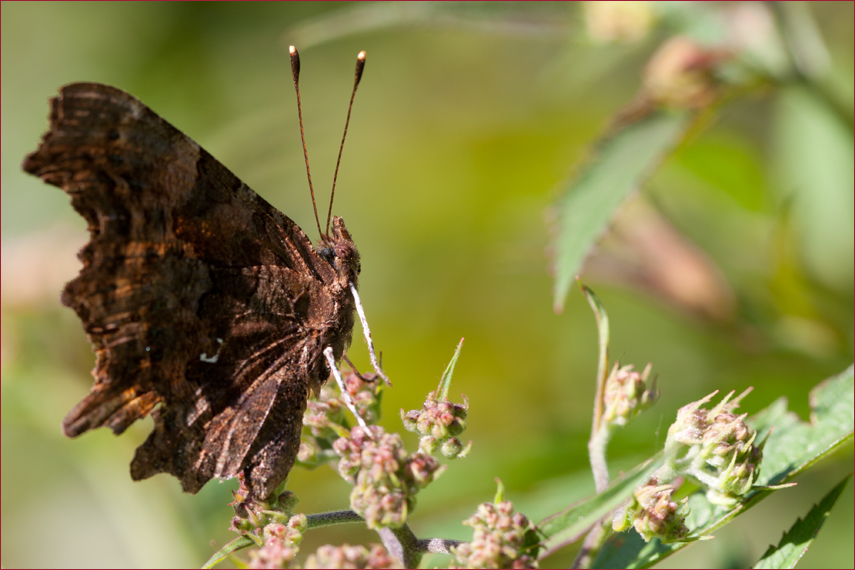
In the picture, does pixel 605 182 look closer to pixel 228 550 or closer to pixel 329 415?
pixel 329 415

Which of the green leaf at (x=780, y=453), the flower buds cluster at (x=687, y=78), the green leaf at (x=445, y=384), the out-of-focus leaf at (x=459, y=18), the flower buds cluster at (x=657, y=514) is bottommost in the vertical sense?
the green leaf at (x=780, y=453)

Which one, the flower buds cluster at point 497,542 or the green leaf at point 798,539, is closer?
the flower buds cluster at point 497,542

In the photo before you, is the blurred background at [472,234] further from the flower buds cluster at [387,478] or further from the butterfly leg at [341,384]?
the flower buds cluster at [387,478]

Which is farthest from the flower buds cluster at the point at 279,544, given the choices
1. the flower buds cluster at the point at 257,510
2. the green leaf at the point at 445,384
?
the green leaf at the point at 445,384

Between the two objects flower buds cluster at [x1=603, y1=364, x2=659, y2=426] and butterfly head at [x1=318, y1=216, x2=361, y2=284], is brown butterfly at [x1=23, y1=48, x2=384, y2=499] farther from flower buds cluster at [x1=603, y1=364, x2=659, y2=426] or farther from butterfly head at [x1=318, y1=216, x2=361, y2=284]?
flower buds cluster at [x1=603, y1=364, x2=659, y2=426]

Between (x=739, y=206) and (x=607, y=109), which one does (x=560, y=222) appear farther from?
(x=607, y=109)

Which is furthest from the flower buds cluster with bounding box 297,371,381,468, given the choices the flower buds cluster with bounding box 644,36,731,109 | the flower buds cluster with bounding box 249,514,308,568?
the flower buds cluster with bounding box 644,36,731,109

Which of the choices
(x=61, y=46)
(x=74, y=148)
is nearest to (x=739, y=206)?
(x=74, y=148)

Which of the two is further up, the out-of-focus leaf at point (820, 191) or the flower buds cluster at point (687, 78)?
the flower buds cluster at point (687, 78)
